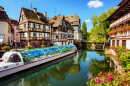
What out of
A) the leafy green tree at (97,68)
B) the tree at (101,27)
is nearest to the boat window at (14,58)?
the leafy green tree at (97,68)

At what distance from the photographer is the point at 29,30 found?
25.4 metres

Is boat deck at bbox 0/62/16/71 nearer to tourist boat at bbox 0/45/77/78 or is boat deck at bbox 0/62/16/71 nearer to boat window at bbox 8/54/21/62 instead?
tourist boat at bbox 0/45/77/78

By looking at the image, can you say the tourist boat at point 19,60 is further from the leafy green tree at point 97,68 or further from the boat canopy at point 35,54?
the leafy green tree at point 97,68

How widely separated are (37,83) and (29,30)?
19.5 m

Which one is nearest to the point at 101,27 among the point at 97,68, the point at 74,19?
the point at 97,68

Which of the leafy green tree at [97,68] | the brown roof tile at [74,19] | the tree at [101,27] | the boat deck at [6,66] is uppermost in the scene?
Result: the brown roof tile at [74,19]

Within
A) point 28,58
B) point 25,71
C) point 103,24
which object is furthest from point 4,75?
point 103,24

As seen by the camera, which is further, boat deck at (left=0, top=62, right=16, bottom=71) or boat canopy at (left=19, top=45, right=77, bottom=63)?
boat canopy at (left=19, top=45, right=77, bottom=63)

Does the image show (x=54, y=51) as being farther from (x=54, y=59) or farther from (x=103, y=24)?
(x=103, y=24)

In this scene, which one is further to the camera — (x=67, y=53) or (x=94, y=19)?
(x=94, y=19)

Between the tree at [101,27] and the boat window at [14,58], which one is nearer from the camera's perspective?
the boat window at [14,58]

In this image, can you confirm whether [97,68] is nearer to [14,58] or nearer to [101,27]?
[14,58]

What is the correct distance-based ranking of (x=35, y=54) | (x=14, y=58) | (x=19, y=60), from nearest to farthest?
(x=14, y=58)
(x=19, y=60)
(x=35, y=54)

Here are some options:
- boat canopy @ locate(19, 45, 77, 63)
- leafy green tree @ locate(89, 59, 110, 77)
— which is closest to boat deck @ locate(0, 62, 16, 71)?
boat canopy @ locate(19, 45, 77, 63)
